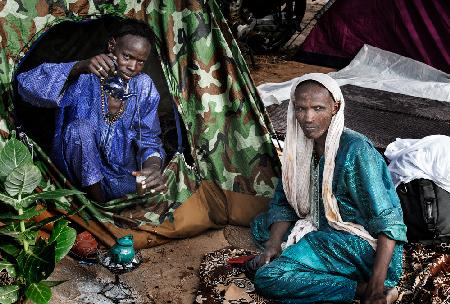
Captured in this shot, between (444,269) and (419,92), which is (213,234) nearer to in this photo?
(444,269)

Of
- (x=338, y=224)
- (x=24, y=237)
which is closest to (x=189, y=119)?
(x=338, y=224)

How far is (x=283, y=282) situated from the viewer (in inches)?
144

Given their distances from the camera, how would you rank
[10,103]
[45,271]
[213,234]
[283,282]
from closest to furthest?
[45,271] < [283,282] < [10,103] < [213,234]

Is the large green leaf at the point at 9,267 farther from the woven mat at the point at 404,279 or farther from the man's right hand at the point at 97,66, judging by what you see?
the man's right hand at the point at 97,66

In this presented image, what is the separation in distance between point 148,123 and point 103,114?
0.94ft

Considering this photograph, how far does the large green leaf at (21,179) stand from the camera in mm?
3326

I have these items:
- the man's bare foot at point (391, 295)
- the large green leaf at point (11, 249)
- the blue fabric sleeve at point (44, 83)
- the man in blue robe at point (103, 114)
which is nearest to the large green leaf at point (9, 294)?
the large green leaf at point (11, 249)

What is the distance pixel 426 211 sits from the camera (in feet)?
14.1

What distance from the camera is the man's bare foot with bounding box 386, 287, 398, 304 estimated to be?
143 inches

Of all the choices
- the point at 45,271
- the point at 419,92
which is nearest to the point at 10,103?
the point at 45,271

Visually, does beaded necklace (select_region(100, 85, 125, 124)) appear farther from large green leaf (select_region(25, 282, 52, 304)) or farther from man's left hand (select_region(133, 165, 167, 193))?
large green leaf (select_region(25, 282, 52, 304))

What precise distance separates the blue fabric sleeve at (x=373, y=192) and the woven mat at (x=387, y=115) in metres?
2.01

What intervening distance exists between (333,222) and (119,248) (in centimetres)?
116

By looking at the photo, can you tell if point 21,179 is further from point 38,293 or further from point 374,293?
point 374,293
